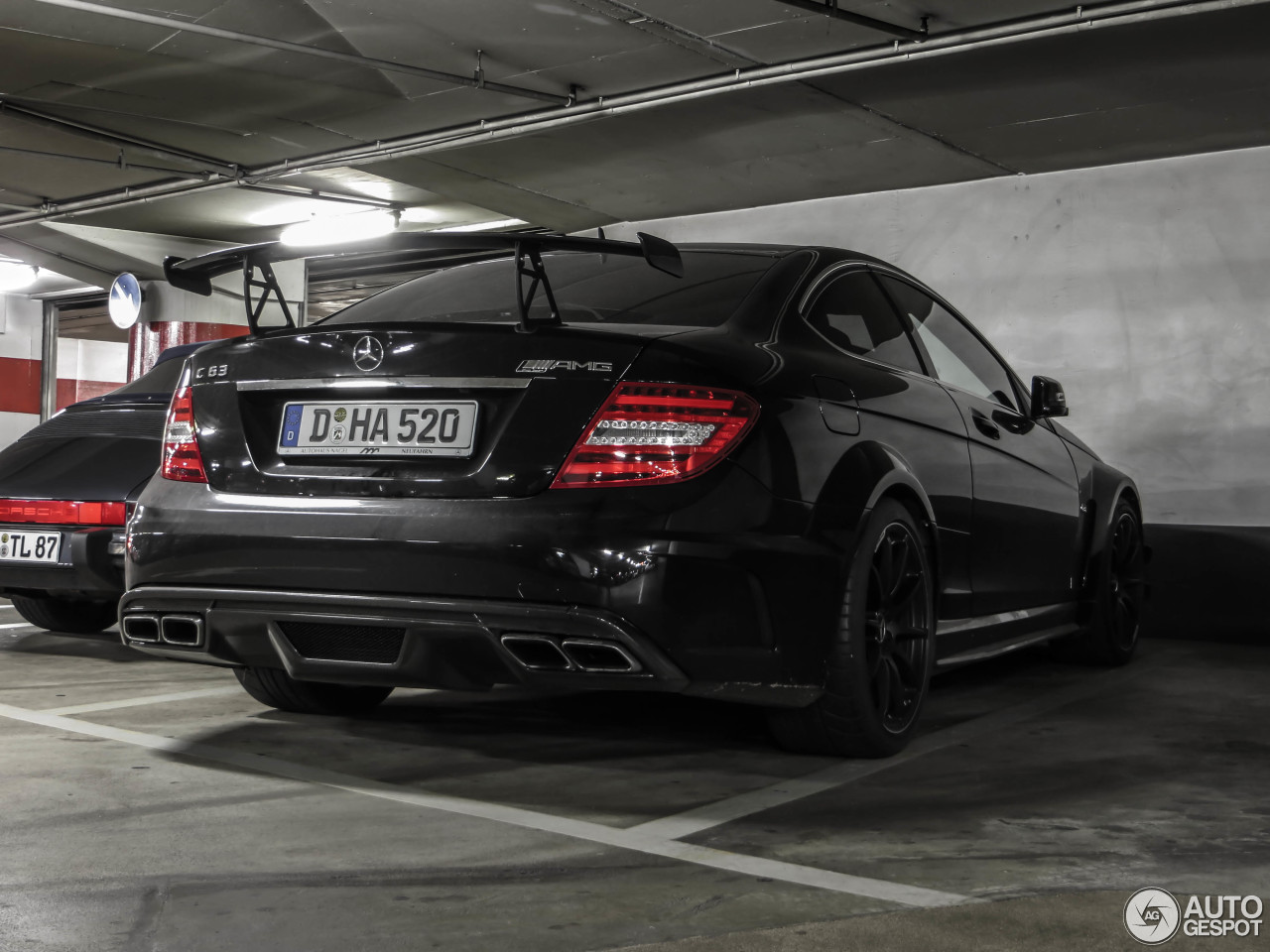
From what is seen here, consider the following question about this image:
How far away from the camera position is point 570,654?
9.84 ft

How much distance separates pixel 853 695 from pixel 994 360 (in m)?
2.26

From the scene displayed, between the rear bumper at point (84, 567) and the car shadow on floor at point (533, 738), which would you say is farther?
the rear bumper at point (84, 567)

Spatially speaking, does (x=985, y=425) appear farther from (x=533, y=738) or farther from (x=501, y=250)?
(x=501, y=250)

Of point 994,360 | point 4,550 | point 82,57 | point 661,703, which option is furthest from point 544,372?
point 82,57

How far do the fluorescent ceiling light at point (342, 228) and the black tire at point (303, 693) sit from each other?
10.7 metres

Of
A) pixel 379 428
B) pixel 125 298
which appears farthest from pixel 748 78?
pixel 125 298

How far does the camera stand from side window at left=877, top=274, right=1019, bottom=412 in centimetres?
450

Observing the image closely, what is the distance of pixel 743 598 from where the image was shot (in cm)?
312

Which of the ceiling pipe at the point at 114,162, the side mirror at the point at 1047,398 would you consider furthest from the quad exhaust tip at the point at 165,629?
the ceiling pipe at the point at 114,162

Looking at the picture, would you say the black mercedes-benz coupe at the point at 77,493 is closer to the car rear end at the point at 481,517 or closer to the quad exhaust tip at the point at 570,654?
the car rear end at the point at 481,517

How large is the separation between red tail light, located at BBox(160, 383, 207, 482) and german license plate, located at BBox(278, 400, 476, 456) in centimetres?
26

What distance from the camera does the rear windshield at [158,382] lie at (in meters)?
6.20

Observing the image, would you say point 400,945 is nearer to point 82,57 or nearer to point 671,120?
point 671,120

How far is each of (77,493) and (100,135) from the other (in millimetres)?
6735
